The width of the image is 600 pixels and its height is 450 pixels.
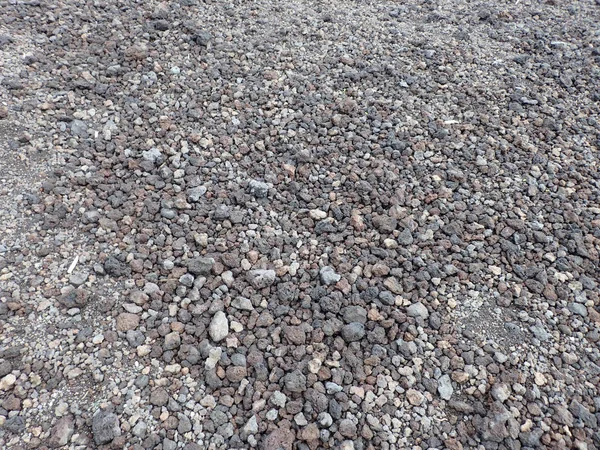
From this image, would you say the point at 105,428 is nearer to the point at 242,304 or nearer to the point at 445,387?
the point at 242,304

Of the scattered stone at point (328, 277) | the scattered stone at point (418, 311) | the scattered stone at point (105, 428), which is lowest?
the scattered stone at point (105, 428)

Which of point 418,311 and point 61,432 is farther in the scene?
point 418,311

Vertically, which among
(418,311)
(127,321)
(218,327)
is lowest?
(127,321)

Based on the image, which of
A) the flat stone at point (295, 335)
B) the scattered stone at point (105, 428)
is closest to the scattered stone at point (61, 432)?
the scattered stone at point (105, 428)

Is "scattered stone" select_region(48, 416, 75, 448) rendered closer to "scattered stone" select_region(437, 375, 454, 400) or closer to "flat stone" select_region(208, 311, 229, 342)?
"flat stone" select_region(208, 311, 229, 342)

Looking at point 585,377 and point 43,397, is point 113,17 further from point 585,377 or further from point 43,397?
point 585,377

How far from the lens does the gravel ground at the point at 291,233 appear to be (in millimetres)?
3061

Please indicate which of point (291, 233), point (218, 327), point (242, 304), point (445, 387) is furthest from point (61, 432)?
point (445, 387)

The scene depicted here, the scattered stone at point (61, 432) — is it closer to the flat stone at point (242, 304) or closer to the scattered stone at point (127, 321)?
the scattered stone at point (127, 321)

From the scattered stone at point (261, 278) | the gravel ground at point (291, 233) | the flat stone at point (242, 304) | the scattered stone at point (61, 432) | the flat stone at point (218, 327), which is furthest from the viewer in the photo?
the scattered stone at point (261, 278)

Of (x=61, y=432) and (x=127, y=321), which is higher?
(x=127, y=321)

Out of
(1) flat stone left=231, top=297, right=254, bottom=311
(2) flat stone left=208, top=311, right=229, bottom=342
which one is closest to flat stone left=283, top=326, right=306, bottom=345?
(1) flat stone left=231, top=297, right=254, bottom=311

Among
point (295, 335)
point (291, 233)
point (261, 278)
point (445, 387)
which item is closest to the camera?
point (445, 387)

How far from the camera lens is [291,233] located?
404 cm
